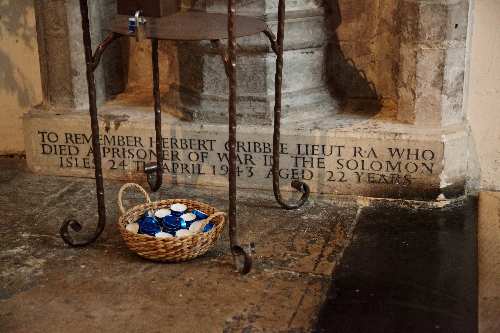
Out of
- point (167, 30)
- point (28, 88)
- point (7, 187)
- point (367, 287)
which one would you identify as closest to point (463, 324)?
point (367, 287)

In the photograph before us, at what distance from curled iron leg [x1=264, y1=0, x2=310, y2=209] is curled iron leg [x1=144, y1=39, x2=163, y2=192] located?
544 millimetres

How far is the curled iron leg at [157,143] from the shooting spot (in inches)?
142

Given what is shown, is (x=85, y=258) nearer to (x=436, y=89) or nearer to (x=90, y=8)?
(x=90, y=8)

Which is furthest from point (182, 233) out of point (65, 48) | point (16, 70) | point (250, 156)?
point (16, 70)

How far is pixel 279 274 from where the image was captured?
10.0ft

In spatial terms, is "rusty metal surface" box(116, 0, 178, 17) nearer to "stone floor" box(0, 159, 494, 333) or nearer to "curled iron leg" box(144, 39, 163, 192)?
"curled iron leg" box(144, 39, 163, 192)

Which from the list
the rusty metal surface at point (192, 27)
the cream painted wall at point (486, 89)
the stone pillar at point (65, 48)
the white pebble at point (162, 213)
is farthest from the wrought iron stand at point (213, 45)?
the cream painted wall at point (486, 89)

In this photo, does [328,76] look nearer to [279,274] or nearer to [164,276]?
[279,274]

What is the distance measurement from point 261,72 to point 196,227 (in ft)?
3.08

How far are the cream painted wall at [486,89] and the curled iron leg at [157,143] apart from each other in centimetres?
147

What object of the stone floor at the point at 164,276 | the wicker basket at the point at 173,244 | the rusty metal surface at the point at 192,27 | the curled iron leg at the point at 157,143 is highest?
the rusty metal surface at the point at 192,27

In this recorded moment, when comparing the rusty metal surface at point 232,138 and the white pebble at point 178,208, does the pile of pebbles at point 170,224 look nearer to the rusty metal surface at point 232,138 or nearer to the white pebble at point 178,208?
the white pebble at point 178,208

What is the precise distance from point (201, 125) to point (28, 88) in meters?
1.17

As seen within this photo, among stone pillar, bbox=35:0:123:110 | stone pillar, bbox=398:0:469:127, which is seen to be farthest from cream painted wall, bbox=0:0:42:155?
stone pillar, bbox=398:0:469:127
